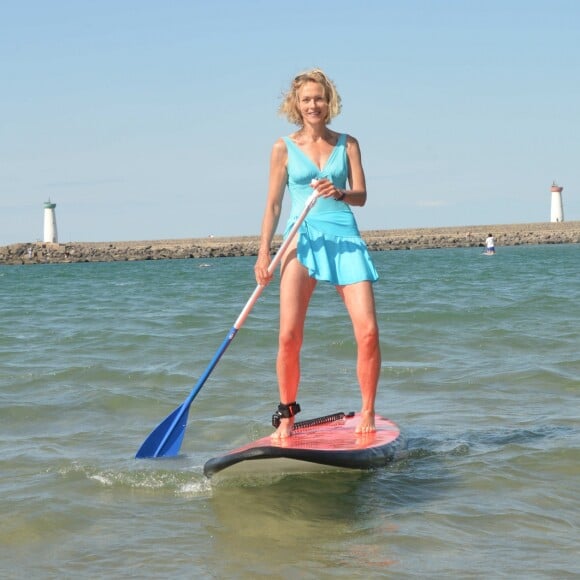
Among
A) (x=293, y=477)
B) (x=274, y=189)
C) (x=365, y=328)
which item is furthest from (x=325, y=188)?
(x=293, y=477)

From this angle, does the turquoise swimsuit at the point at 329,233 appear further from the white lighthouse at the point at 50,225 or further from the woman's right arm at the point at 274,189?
the white lighthouse at the point at 50,225

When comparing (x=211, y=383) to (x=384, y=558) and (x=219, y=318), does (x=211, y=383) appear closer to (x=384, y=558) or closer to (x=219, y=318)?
(x=384, y=558)

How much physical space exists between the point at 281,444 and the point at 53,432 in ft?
6.67

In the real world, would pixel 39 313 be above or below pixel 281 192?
below

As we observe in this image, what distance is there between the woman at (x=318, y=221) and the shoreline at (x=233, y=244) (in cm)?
6241

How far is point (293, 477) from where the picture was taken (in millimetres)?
5129

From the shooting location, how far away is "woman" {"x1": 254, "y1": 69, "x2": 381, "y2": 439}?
16.8 feet

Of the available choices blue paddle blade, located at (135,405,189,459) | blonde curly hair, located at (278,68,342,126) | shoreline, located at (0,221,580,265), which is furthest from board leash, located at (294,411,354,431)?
shoreline, located at (0,221,580,265)

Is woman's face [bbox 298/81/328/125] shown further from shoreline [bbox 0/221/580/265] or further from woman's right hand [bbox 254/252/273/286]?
shoreline [bbox 0/221/580/265]

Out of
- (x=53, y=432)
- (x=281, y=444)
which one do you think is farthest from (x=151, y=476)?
(x=53, y=432)

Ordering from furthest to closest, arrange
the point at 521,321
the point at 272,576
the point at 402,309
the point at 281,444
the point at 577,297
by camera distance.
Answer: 1. the point at 577,297
2. the point at 402,309
3. the point at 521,321
4. the point at 281,444
5. the point at 272,576

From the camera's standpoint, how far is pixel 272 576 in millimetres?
3814

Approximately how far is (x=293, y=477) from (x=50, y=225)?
75.1m

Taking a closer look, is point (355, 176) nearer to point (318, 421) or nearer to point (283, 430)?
point (283, 430)
